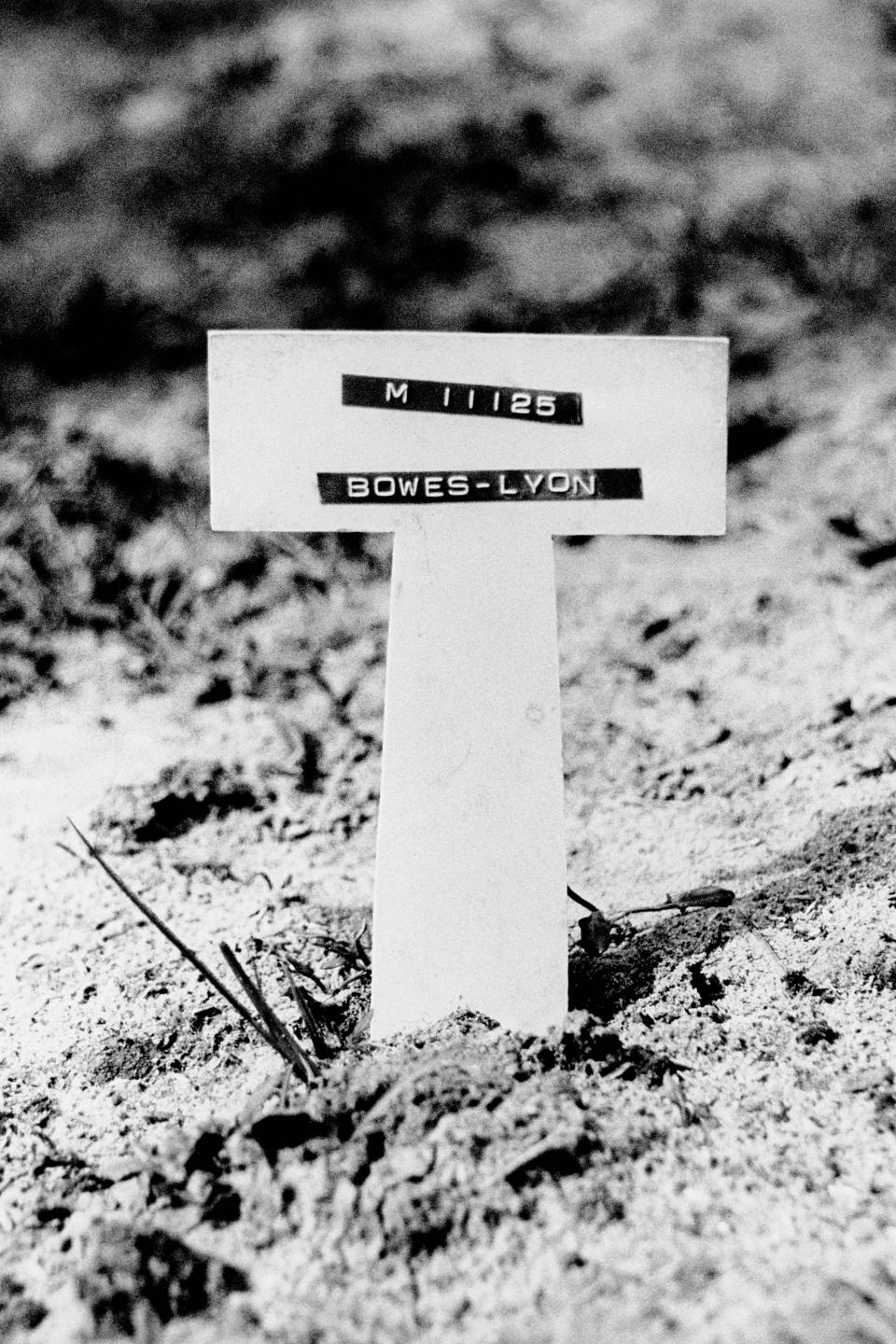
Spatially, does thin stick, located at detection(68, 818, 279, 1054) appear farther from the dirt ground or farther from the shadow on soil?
the shadow on soil

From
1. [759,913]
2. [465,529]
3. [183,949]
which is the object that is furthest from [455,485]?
[759,913]

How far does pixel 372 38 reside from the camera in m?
4.28

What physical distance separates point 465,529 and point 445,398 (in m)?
0.20

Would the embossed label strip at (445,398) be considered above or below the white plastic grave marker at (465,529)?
above

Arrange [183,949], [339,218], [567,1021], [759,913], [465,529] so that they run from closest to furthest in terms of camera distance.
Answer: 1. [183,949]
2. [567,1021]
3. [465,529]
4. [759,913]
5. [339,218]

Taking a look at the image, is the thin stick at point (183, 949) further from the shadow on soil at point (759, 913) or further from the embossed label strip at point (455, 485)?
the embossed label strip at point (455, 485)

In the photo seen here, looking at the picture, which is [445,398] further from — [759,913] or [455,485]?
[759,913]

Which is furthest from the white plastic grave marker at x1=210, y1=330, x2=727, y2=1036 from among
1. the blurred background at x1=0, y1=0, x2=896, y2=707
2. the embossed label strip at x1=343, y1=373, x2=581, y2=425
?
the blurred background at x1=0, y1=0, x2=896, y2=707

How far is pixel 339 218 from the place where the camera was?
12.4 feet

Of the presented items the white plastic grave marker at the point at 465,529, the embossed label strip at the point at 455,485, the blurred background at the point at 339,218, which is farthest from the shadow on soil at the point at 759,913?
the blurred background at the point at 339,218

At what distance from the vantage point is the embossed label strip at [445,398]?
64.4 inches

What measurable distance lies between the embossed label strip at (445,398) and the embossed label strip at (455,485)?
0.09m

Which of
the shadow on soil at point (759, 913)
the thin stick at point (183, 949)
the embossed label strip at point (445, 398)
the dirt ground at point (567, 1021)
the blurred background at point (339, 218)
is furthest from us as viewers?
the blurred background at point (339, 218)

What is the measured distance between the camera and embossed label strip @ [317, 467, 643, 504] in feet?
5.41
